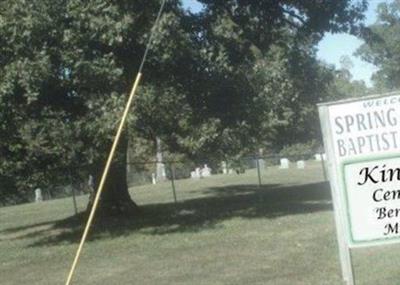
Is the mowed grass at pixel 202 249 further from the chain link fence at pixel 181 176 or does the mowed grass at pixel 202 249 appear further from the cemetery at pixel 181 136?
the chain link fence at pixel 181 176

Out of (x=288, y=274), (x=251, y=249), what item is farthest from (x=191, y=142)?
(x=288, y=274)

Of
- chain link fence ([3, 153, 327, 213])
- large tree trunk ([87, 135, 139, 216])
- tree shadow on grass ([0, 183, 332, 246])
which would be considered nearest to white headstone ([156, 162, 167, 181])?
chain link fence ([3, 153, 327, 213])

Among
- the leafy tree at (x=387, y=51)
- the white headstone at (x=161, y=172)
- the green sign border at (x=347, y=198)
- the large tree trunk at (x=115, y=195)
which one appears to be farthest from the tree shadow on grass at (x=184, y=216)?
the leafy tree at (x=387, y=51)

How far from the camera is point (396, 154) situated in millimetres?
6793

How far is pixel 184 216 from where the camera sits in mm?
20094

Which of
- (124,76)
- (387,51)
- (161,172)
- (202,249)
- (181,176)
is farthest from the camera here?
(387,51)

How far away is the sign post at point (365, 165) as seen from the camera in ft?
22.3

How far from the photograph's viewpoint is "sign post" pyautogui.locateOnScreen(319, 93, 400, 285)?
22.3 feet

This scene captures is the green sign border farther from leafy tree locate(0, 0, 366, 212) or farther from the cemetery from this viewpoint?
leafy tree locate(0, 0, 366, 212)

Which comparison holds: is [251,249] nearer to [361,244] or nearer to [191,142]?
[191,142]

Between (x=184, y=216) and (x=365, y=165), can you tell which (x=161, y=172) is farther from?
(x=365, y=165)

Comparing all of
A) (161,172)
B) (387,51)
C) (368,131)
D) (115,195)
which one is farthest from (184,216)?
(387,51)

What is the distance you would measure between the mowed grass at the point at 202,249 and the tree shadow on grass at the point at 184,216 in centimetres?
3

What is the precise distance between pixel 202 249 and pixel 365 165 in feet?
23.1
